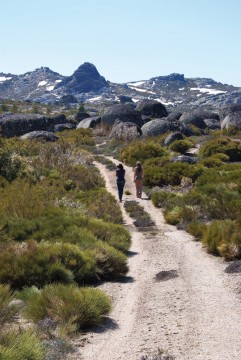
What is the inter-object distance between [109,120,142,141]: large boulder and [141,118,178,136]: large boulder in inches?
29.0

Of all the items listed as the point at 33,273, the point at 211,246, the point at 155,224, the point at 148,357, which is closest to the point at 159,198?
the point at 155,224

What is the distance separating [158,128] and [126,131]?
2992 millimetres

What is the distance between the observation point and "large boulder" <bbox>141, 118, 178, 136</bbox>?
1690 inches

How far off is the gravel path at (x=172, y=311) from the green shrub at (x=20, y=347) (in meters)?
0.70

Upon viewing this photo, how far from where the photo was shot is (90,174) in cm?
2547

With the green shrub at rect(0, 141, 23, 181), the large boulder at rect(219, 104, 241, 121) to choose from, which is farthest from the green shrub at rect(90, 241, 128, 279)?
the large boulder at rect(219, 104, 241, 121)

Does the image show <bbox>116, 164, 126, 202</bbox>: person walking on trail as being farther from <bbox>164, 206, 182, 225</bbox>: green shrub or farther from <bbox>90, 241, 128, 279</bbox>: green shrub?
<bbox>90, 241, 128, 279</bbox>: green shrub

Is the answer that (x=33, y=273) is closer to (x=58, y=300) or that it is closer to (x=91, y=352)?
(x=58, y=300)

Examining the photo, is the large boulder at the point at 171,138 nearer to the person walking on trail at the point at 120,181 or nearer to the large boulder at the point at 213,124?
the person walking on trail at the point at 120,181

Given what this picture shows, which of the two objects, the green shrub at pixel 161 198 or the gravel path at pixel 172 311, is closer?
the gravel path at pixel 172 311

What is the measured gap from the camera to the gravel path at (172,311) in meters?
6.73

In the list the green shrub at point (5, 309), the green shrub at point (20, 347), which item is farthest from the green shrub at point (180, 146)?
the green shrub at point (20, 347)

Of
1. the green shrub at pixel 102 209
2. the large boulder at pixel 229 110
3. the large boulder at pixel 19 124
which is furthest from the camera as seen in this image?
the large boulder at pixel 229 110

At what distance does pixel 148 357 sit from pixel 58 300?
2093 millimetres
